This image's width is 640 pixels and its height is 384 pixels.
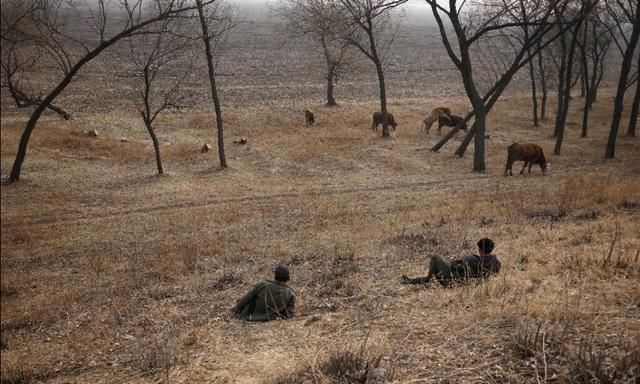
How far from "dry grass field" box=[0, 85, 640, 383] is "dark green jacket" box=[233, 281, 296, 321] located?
0.26m

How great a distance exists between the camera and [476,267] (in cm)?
807

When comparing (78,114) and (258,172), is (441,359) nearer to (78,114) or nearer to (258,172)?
(258,172)

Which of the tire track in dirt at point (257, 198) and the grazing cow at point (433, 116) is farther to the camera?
the grazing cow at point (433, 116)

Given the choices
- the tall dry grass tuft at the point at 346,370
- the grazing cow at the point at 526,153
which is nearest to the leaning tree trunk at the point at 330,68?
the grazing cow at the point at 526,153

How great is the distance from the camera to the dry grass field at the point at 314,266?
5.52 meters

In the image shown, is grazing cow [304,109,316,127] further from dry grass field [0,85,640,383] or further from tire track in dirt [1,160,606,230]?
tire track in dirt [1,160,606,230]

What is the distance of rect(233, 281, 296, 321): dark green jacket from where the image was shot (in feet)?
24.6

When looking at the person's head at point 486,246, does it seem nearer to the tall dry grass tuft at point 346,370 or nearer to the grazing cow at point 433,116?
the tall dry grass tuft at point 346,370

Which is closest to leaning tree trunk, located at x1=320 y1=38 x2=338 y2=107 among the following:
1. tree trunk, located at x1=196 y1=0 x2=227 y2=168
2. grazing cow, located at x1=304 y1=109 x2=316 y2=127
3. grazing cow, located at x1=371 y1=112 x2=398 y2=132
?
grazing cow, located at x1=304 y1=109 x2=316 y2=127

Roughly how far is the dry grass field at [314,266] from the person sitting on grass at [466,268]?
1.26 ft

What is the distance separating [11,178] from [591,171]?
72.0 ft

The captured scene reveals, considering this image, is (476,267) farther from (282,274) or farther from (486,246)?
(282,274)

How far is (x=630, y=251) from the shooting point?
833cm

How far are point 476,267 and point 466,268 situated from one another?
6.8 inches
